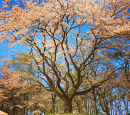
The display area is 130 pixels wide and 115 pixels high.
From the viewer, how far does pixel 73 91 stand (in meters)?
11.3

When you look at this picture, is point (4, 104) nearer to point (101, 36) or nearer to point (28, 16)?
point (28, 16)

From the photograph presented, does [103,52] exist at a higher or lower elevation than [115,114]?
higher

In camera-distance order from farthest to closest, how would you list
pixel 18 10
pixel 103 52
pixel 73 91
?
1. pixel 103 52
2. pixel 73 91
3. pixel 18 10

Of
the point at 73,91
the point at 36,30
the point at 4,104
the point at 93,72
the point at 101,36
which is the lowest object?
the point at 4,104

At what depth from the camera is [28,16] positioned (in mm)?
8406

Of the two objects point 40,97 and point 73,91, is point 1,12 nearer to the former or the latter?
point 73,91

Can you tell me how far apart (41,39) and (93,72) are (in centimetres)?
905

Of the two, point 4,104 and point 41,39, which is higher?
point 41,39

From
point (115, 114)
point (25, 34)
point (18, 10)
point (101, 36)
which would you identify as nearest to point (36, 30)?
point (25, 34)

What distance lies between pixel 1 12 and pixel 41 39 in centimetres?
401

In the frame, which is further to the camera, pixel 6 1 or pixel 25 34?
pixel 25 34

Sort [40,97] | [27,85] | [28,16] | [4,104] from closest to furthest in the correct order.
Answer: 1. [28,16]
2. [4,104]
3. [27,85]
4. [40,97]

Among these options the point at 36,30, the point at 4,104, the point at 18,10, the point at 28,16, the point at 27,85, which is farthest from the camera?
the point at 27,85

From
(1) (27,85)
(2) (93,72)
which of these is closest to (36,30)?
(1) (27,85)
